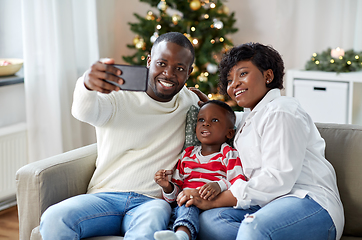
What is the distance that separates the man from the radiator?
1149 millimetres

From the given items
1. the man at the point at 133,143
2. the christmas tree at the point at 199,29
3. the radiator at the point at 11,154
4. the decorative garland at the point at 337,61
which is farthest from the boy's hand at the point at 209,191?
the decorative garland at the point at 337,61

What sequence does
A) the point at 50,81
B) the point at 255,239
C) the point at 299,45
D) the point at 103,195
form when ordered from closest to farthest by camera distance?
1. the point at 255,239
2. the point at 103,195
3. the point at 50,81
4. the point at 299,45

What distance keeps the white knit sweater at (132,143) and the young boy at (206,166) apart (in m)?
0.08

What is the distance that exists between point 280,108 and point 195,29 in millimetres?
1872

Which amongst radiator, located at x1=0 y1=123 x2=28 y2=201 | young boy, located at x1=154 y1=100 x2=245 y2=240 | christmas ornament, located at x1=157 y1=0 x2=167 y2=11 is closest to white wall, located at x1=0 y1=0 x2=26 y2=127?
radiator, located at x1=0 y1=123 x2=28 y2=201

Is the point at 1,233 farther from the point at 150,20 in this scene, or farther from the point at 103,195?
the point at 150,20

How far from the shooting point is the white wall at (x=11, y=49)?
2.64 m

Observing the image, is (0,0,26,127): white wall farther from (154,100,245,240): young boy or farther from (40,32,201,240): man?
(154,100,245,240): young boy

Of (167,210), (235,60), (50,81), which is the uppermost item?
(235,60)

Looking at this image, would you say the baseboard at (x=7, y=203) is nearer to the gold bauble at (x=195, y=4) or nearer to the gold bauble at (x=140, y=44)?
the gold bauble at (x=140, y=44)

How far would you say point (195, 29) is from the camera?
314 cm

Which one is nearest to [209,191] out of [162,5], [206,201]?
[206,201]

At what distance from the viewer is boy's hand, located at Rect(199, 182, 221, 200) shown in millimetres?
1423

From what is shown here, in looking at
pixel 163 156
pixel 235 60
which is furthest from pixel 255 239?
pixel 235 60
